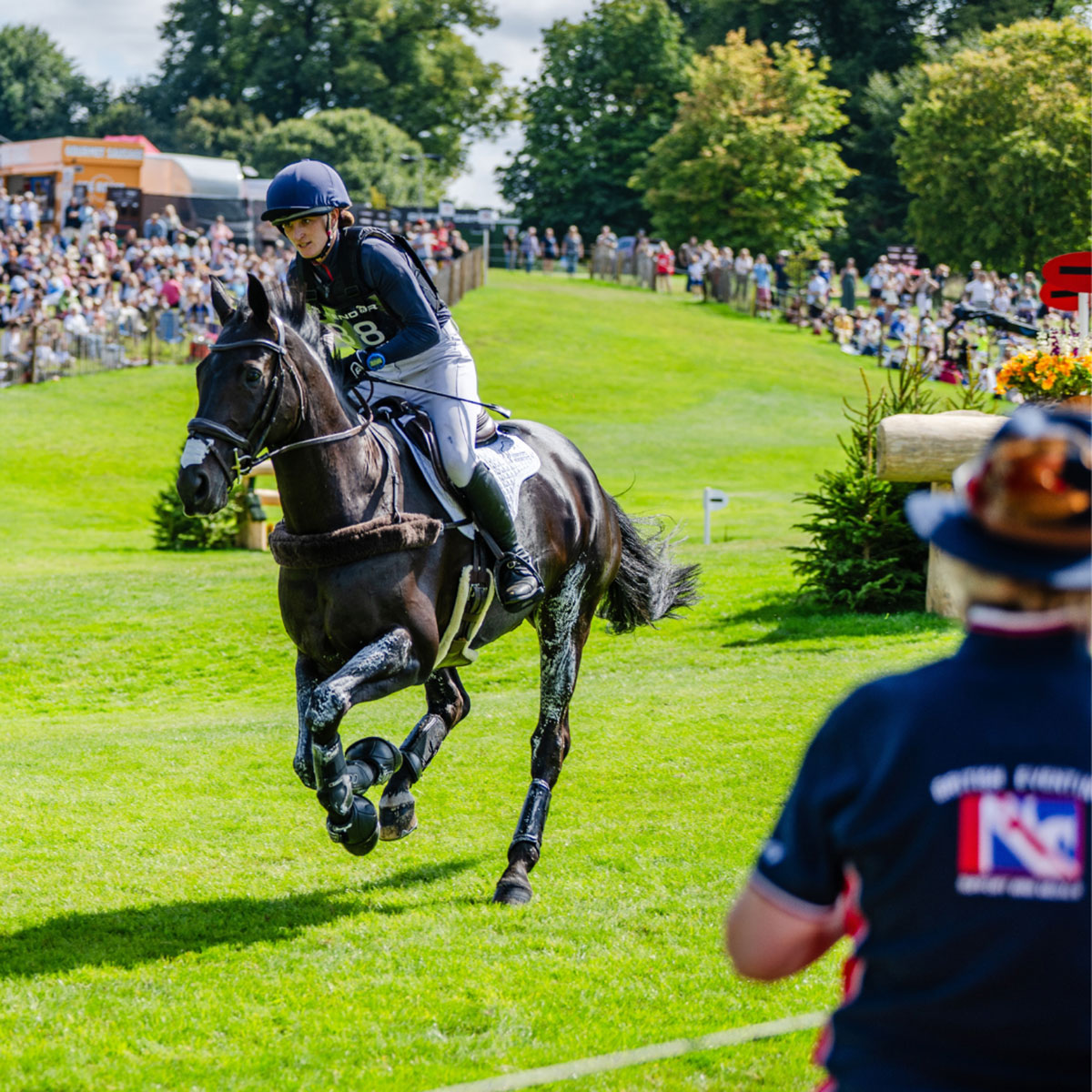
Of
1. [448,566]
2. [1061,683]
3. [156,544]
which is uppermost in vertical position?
[1061,683]

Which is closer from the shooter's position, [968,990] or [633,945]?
[968,990]

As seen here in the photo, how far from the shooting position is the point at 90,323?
33.2 m

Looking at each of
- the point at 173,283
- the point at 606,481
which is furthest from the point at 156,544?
the point at 173,283

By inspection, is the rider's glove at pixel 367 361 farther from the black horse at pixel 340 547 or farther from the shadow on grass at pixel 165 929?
the shadow on grass at pixel 165 929

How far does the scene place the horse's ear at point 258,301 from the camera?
599 cm

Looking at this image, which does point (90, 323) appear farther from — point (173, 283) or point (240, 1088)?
point (240, 1088)

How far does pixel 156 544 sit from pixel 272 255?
19.0 meters

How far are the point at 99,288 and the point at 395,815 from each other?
28.9 meters

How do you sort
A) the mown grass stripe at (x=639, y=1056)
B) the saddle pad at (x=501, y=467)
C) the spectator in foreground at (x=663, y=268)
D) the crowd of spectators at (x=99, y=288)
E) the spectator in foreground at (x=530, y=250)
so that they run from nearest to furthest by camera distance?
1. the mown grass stripe at (x=639, y=1056)
2. the saddle pad at (x=501, y=467)
3. the crowd of spectators at (x=99, y=288)
4. the spectator in foreground at (x=663, y=268)
5. the spectator in foreground at (x=530, y=250)

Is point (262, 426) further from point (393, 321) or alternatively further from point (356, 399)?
point (393, 321)

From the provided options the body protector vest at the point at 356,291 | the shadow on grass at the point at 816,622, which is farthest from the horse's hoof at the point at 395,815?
the shadow on grass at the point at 816,622

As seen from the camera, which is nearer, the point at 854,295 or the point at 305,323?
the point at 305,323

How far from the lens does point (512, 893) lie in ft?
22.2

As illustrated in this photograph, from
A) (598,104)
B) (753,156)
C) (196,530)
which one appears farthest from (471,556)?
(598,104)
